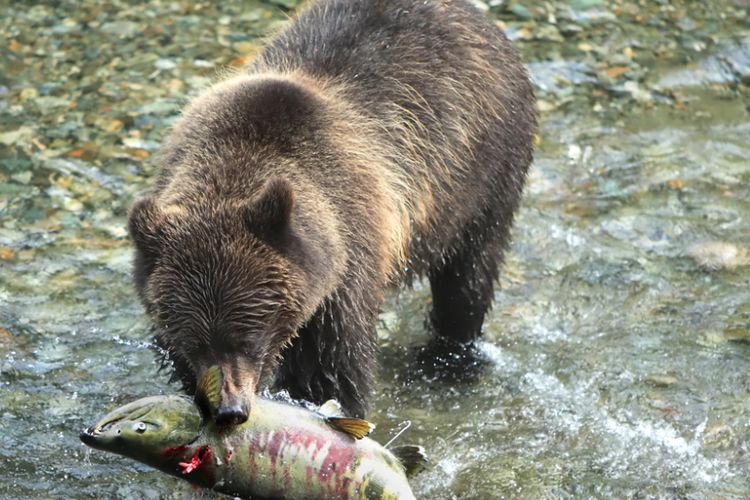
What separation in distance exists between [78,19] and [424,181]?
20.4 feet

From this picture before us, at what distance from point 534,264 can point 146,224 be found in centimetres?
418

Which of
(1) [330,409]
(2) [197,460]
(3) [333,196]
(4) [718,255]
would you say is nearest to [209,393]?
(2) [197,460]

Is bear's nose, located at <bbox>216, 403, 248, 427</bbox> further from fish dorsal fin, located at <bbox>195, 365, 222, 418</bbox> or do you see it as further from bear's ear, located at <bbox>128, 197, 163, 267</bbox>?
bear's ear, located at <bbox>128, 197, 163, 267</bbox>

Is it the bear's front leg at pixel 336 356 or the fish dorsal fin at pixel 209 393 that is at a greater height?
the fish dorsal fin at pixel 209 393

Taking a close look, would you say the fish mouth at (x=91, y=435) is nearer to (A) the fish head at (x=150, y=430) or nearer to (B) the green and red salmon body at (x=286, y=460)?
(A) the fish head at (x=150, y=430)

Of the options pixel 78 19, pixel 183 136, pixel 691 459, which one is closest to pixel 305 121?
pixel 183 136

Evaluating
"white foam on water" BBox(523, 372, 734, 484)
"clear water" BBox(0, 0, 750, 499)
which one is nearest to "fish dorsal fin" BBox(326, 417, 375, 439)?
"clear water" BBox(0, 0, 750, 499)

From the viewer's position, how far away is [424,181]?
6.12 m

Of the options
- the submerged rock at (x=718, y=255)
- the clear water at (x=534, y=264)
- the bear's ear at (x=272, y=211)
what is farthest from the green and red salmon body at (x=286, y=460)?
the submerged rock at (x=718, y=255)

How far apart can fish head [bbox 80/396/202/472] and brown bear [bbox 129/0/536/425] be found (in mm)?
→ 150

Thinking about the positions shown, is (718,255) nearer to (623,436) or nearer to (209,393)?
(623,436)

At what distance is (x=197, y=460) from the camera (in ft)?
14.1

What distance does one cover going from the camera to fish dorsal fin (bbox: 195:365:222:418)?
4.27 metres

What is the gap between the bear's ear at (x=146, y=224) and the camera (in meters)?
4.73
